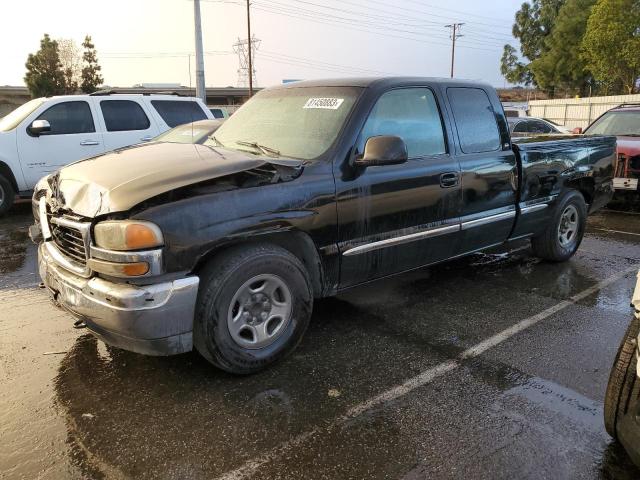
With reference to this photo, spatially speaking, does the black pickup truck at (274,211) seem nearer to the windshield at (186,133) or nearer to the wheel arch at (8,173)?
the windshield at (186,133)

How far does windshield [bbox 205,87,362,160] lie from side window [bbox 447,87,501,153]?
1107mm

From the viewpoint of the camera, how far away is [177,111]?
1045cm

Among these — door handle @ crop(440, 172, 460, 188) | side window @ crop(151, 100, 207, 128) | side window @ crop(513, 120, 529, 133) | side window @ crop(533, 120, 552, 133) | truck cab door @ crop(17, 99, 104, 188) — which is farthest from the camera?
side window @ crop(533, 120, 552, 133)

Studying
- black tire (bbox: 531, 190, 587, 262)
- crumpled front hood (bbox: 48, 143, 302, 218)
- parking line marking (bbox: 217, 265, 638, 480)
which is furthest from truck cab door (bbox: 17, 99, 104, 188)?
parking line marking (bbox: 217, 265, 638, 480)

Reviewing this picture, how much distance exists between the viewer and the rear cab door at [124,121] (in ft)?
Answer: 30.9

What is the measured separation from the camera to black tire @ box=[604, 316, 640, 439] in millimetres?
2418

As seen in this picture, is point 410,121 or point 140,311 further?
point 410,121

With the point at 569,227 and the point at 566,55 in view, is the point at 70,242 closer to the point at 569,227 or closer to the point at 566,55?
the point at 569,227

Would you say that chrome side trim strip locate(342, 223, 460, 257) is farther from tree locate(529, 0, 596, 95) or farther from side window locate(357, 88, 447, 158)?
tree locate(529, 0, 596, 95)

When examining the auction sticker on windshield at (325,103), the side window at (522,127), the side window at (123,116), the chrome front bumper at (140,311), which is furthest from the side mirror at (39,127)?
the side window at (522,127)

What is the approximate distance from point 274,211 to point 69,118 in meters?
7.44

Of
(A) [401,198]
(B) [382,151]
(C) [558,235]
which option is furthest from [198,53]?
(B) [382,151]

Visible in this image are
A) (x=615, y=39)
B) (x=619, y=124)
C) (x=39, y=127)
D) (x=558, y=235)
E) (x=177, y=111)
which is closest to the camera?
(x=558, y=235)

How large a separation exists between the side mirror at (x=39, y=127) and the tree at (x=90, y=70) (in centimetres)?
4644
